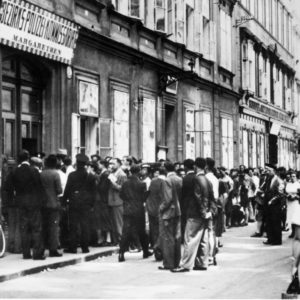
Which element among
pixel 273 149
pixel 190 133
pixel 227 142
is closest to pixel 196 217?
pixel 190 133

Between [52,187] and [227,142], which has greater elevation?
[227,142]

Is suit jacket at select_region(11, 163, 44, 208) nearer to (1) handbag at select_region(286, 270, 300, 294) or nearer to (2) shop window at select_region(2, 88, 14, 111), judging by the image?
(2) shop window at select_region(2, 88, 14, 111)

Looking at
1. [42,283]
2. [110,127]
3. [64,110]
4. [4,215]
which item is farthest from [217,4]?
[42,283]

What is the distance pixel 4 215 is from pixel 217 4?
1750 cm

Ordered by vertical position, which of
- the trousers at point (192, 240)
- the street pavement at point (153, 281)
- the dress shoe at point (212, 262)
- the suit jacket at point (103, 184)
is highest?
the suit jacket at point (103, 184)

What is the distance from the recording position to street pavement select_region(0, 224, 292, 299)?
10102mm

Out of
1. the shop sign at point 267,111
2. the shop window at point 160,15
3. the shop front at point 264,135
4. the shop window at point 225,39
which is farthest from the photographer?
the shop sign at point 267,111

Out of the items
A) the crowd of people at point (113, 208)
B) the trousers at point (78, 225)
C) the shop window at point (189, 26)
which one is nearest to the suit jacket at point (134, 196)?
the crowd of people at point (113, 208)

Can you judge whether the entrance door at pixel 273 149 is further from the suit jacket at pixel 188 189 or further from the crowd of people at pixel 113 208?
the suit jacket at pixel 188 189

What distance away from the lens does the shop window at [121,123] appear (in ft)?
68.1

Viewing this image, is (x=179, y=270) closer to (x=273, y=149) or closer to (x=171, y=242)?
(x=171, y=242)

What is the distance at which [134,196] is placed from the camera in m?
14.1

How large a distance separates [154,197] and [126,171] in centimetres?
264

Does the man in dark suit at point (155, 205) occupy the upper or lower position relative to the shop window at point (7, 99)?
lower
